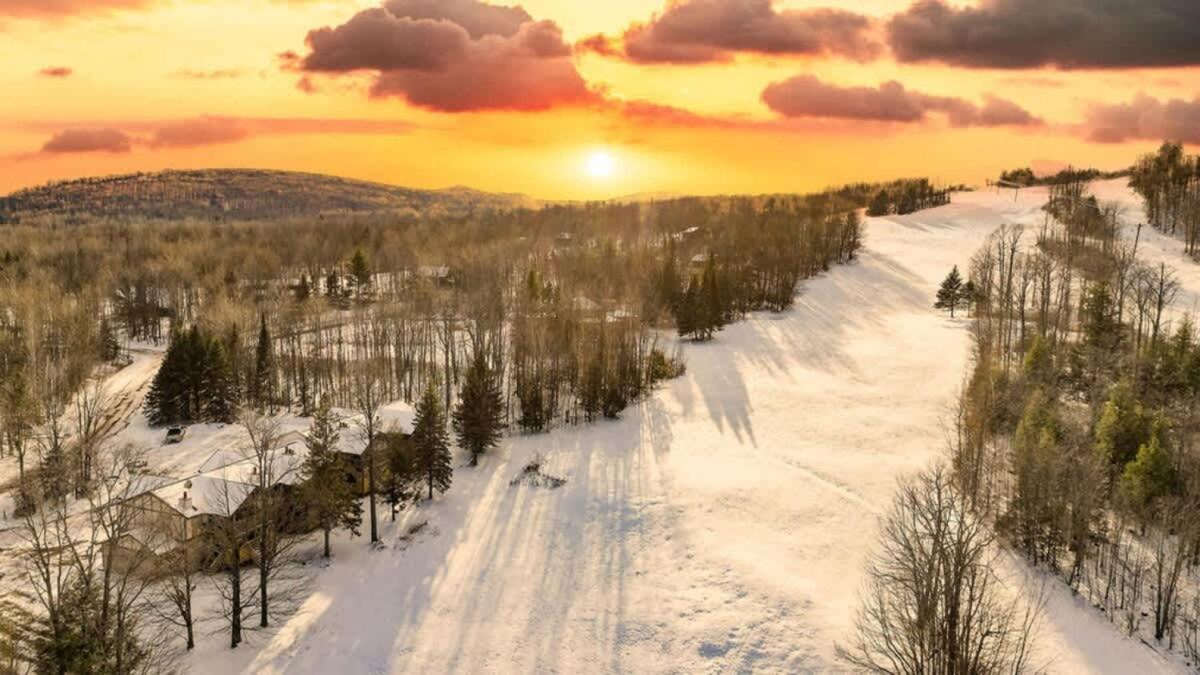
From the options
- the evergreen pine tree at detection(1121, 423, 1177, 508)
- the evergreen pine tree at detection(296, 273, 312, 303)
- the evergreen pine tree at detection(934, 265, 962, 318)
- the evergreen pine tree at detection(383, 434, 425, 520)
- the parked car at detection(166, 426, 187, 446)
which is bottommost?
the parked car at detection(166, 426, 187, 446)

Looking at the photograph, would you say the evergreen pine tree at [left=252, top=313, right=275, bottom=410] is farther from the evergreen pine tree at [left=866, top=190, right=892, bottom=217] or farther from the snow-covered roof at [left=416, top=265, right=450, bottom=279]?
the evergreen pine tree at [left=866, top=190, right=892, bottom=217]

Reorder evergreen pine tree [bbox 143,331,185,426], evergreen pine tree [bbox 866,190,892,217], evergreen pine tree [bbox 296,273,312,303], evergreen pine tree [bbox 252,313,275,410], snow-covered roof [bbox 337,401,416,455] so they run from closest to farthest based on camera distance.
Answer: snow-covered roof [bbox 337,401,416,455]
evergreen pine tree [bbox 143,331,185,426]
evergreen pine tree [bbox 252,313,275,410]
evergreen pine tree [bbox 296,273,312,303]
evergreen pine tree [bbox 866,190,892,217]

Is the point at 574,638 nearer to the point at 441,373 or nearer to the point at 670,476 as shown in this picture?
the point at 670,476

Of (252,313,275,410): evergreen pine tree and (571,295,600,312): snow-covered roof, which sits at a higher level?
(571,295,600,312): snow-covered roof

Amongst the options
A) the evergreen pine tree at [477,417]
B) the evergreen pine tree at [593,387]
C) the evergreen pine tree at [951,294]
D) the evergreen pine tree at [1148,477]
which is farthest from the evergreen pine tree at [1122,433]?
the evergreen pine tree at [951,294]

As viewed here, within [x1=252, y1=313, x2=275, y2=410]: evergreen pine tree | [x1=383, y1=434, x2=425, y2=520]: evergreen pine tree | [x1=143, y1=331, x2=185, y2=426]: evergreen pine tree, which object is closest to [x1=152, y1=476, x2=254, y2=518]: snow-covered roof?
[x1=383, y1=434, x2=425, y2=520]: evergreen pine tree

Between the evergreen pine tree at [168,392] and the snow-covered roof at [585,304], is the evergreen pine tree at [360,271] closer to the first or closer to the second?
the snow-covered roof at [585,304]
